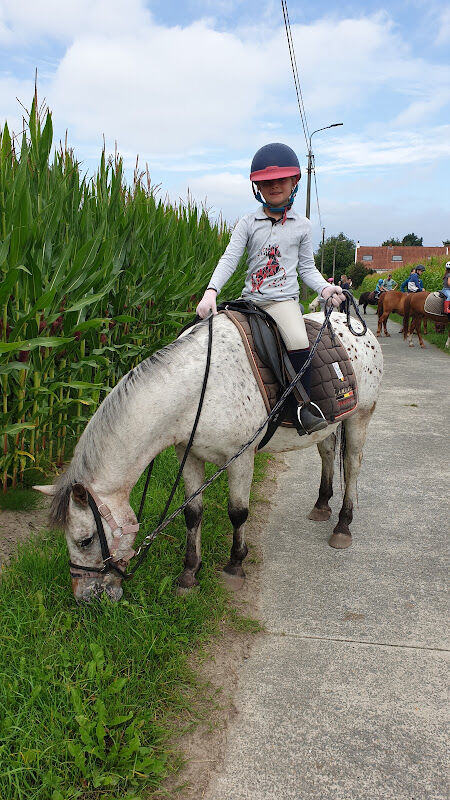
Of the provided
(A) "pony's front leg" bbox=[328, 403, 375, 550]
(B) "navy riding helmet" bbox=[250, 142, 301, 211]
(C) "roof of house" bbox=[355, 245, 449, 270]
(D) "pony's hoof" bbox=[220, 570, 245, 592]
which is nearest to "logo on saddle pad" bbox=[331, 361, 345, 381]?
(A) "pony's front leg" bbox=[328, 403, 375, 550]

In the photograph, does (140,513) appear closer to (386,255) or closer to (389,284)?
(389,284)

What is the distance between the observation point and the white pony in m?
2.50

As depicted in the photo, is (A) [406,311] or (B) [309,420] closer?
(B) [309,420]

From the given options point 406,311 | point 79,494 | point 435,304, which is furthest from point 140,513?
point 406,311

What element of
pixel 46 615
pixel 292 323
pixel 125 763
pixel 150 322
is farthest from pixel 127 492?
pixel 150 322

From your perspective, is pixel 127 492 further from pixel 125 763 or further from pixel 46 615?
pixel 125 763

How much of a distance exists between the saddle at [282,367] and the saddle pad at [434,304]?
472 inches

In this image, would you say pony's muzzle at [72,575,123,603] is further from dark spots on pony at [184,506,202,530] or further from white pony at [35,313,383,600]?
dark spots on pony at [184,506,202,530]

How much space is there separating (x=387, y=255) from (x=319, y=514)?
92.8 meters

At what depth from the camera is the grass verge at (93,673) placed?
193cm

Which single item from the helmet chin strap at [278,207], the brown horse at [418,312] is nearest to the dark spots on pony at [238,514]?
the helmet chin strap at [278,207]

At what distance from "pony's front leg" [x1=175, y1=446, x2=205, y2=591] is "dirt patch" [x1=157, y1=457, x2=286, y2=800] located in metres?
0.30

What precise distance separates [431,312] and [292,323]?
1269 centimetres

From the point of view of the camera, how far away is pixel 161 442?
2711mm
